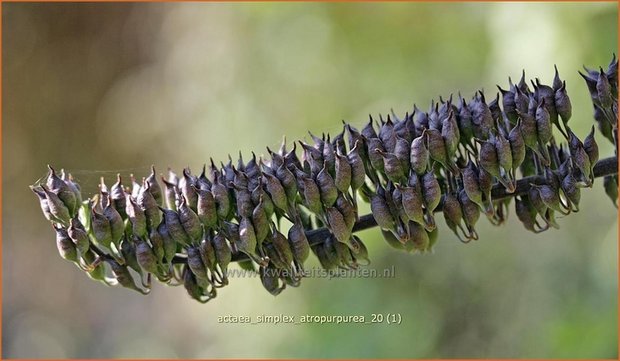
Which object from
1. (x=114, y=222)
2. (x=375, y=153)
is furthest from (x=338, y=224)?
(x=114, y=222)

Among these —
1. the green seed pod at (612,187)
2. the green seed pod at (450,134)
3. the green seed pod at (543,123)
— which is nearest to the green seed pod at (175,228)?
the green seed pod at (450,134)

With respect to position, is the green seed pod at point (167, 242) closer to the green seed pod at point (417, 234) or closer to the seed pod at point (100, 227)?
the seed pod at point (100, 227)

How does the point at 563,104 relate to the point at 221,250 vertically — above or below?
above

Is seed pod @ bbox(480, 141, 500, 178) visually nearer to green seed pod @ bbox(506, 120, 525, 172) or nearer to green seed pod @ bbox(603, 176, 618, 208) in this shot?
green seed pod @ bbox(506, 120, 525, 172)

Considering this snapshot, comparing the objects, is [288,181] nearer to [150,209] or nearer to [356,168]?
[356,168]

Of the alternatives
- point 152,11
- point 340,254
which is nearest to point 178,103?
point 152,11

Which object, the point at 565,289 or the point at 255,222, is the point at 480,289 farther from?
the point at 255,222
